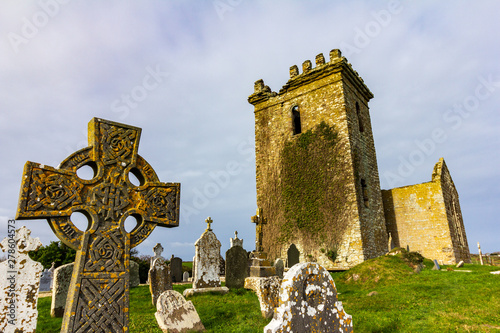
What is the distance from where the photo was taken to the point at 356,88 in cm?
1750

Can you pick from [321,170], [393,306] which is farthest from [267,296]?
[321,170]

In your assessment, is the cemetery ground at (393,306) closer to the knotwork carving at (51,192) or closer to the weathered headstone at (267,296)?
the weathered headstone at (267,296)

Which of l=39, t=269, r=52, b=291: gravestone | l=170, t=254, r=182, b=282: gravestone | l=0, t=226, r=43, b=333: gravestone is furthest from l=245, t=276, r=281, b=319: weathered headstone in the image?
l=39, t=269, r=52, b=291: gravestone

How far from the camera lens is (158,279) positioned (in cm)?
874

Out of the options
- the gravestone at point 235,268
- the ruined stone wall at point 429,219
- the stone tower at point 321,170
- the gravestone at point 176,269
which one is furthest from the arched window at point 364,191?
the gravestone at point 176,269

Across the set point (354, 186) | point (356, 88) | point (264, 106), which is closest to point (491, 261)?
point (354, 186)

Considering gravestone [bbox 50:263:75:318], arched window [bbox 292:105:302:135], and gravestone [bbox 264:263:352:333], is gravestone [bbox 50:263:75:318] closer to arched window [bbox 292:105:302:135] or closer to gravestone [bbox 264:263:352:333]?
gravestone [bbox 264:263:352:333]

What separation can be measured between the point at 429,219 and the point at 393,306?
11.2 metres

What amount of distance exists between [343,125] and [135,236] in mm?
13261

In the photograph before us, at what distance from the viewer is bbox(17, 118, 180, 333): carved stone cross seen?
3.25 meters

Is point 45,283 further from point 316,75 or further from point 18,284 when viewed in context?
point 316,75

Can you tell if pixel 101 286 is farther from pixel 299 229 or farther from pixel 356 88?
pixel 356 88

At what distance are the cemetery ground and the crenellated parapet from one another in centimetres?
1006

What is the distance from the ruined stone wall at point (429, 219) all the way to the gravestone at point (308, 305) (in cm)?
1519
